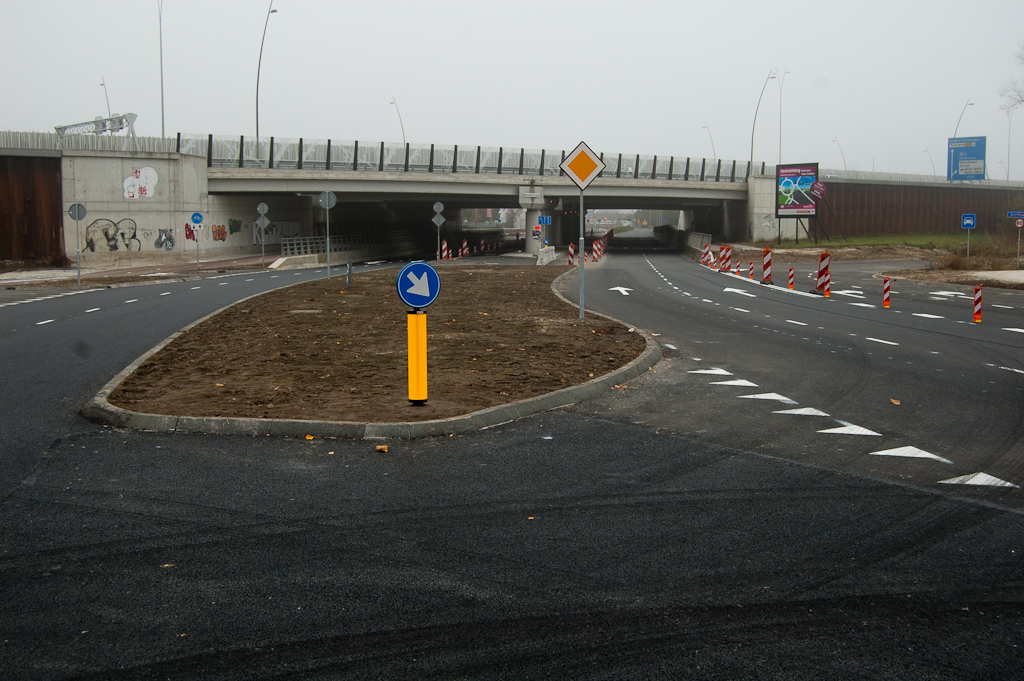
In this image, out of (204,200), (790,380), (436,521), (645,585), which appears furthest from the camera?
(204,200)

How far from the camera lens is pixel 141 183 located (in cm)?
4466

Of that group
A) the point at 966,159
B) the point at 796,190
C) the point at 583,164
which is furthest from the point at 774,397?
the point at 966,159

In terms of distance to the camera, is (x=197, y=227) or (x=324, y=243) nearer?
(x=197, y=227)

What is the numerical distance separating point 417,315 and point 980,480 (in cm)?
522

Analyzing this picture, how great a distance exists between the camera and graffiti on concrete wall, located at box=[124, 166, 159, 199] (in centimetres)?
4431

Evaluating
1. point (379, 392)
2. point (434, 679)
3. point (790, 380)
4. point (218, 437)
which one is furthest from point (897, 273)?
point (434, 679)

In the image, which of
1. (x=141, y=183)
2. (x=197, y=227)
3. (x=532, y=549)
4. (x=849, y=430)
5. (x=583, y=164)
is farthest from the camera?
(x=141, y=183)

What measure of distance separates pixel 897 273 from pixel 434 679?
1462 inches

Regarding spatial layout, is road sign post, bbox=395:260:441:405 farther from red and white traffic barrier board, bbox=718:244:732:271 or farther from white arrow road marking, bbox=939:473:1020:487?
red and white traffic barrier board, bbox=718:244:732:271

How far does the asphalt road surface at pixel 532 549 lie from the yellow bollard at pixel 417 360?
1.15 meters

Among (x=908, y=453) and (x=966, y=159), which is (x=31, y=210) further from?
(x=966, y=159)

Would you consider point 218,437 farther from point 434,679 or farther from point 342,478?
point 434,679

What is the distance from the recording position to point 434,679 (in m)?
3.34

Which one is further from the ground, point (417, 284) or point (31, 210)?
point (31, 210)
